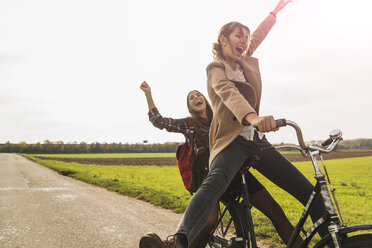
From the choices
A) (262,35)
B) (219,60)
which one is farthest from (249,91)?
(262,35)

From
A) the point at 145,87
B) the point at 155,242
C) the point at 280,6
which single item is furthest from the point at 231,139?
the point at 280,6

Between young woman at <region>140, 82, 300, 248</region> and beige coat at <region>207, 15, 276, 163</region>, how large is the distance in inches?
21.2

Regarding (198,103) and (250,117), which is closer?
(250,117)

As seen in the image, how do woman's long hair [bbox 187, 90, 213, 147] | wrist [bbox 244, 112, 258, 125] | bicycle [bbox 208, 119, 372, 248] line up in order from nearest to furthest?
1. bicycle [bbox 208, 119, 372, 248]
2. wrist [bbox 244, 112, 258, 125]
3. woman's long hair [bbox 187, 90, 213, 147]

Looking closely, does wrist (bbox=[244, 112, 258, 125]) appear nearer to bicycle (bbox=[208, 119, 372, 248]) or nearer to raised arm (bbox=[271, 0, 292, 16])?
bicycle (bbox=[208, 119, 372, 248])

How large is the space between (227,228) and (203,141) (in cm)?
92

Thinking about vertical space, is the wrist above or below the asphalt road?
above

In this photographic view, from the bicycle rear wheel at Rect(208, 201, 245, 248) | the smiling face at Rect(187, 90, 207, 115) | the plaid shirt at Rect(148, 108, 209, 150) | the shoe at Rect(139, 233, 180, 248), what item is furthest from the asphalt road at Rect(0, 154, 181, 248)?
the shoe at Rect(139, 233, 180, 248)

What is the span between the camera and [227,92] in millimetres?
2053

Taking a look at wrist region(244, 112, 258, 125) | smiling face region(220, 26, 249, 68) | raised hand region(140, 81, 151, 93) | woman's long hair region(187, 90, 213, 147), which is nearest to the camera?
wrist region(244, 112, 258, 125)

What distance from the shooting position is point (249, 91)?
2271mm

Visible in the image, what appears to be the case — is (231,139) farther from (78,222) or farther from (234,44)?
(78,222)

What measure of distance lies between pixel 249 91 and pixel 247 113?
466 mm

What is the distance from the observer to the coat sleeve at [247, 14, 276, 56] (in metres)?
3.01
